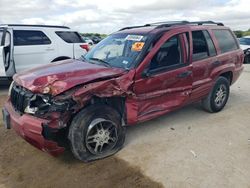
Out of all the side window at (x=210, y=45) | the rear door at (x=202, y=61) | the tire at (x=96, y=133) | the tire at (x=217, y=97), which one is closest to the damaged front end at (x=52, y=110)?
the tire at (x=96, y=133)

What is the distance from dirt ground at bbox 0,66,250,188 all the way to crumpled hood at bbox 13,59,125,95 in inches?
40.9

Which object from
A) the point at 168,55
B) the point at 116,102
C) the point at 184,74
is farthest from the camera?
the point at 184,74

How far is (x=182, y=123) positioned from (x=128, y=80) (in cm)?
178

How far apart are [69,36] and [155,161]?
6416mm

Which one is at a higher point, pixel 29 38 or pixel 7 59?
pixel 29 38

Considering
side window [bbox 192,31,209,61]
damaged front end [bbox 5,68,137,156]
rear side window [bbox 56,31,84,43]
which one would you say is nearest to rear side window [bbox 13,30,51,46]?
rear side window [bbox 56,31,84,43]

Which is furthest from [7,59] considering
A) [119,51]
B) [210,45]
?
[210,45]

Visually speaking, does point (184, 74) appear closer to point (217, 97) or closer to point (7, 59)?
point (217, 97)

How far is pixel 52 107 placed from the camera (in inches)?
143

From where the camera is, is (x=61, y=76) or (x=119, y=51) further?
(x=119, y=51)

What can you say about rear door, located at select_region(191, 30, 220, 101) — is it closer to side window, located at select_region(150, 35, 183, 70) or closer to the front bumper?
side window, located at select_region(150, 35, 183, 70)

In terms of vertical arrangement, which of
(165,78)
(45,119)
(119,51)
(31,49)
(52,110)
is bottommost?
(45,119)

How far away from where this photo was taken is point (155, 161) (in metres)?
4.05

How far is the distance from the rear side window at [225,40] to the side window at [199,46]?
50cm
